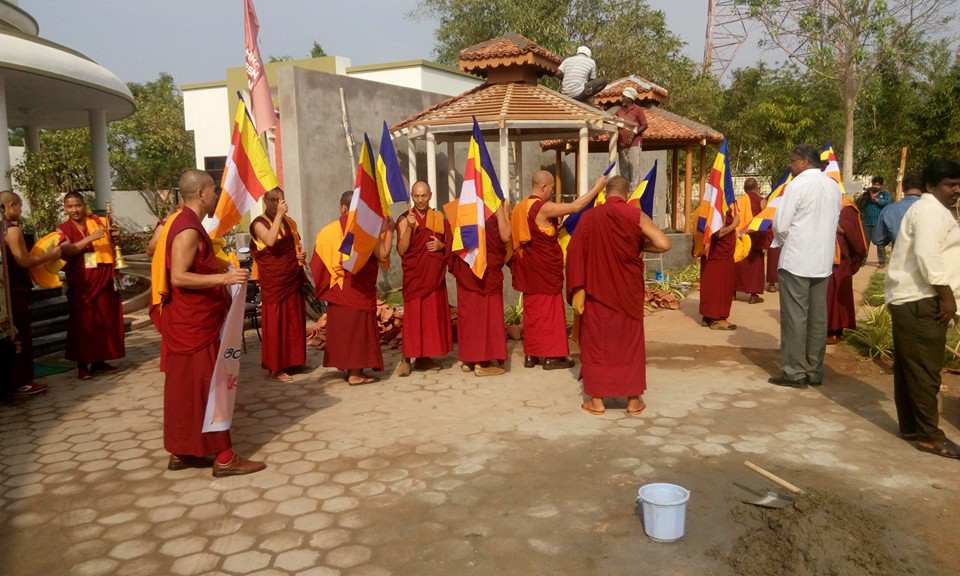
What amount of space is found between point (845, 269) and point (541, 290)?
325 centimetres

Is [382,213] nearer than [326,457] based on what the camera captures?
No

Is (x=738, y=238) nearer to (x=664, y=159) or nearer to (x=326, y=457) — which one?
(x=326, y=457)

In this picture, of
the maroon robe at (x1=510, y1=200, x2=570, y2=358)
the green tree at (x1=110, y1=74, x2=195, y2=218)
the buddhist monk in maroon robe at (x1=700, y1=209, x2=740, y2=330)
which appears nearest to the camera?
the maroon robe at (x1=510, y1=200, x2=570, y2=358)

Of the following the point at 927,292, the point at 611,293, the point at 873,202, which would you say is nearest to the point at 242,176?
the point at 611,293

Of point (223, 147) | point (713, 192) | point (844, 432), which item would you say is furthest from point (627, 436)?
point (223, 147)

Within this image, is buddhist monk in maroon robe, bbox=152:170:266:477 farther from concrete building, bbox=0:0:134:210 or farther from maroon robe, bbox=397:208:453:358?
concrete building, bbox=0:0:134:210

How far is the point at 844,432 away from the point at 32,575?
467 cm

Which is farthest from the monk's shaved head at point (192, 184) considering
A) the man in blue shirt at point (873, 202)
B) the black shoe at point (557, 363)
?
the man in blue shirt at point (873, 202)

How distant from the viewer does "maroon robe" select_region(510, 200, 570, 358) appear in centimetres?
630

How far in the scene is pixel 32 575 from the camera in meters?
3.12

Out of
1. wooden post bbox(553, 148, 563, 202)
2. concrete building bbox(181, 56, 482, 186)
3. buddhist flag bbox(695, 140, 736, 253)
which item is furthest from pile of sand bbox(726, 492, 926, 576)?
concrete building bbox(181, 56, 482, 186)

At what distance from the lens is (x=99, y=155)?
1359 centimetres

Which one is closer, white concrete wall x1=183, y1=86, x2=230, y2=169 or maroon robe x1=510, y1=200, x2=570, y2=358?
maroon robe x1=510, y1=200, x2=570, y2=358

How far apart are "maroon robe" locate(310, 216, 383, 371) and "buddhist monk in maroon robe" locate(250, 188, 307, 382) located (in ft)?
1.14
